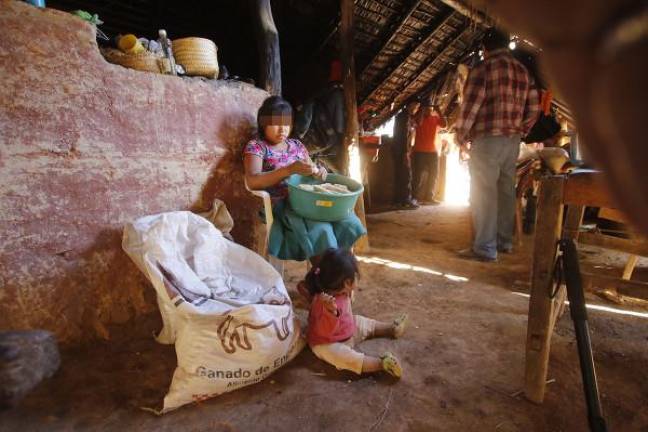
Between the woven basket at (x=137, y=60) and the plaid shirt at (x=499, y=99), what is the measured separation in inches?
101

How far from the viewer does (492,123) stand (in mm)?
3391

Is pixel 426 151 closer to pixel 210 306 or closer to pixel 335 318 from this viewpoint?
pixel 335 318

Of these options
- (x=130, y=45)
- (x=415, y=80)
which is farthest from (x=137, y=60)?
(x=415, y=80)

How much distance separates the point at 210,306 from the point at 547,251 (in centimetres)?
140

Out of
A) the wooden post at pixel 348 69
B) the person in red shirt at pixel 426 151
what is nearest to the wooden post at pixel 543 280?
the wooden post at pixel 348 69

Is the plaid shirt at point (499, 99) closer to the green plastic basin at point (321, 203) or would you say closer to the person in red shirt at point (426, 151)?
the green plastic basin at point (321, 203)

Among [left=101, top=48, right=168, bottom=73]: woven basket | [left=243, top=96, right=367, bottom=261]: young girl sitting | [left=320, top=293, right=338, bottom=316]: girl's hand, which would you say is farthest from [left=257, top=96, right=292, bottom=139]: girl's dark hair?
[left=320, top=293, right=338, bottom=316]: girl's hand

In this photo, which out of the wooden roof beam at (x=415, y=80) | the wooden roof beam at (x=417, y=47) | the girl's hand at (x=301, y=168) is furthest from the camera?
the wooden roof beam at (x=415, y=80)

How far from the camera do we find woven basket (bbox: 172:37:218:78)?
229cm

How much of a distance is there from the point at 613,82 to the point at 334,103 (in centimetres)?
504

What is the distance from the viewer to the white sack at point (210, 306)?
1568mm

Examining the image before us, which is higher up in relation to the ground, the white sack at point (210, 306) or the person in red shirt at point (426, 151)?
the person in red shirt at point (426, 151)

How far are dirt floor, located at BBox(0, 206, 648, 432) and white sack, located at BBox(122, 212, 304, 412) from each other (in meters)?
0.11

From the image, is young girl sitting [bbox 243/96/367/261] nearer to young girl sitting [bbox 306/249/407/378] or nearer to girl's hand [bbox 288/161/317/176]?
girl's hand [bbox 288/161/317/176]
